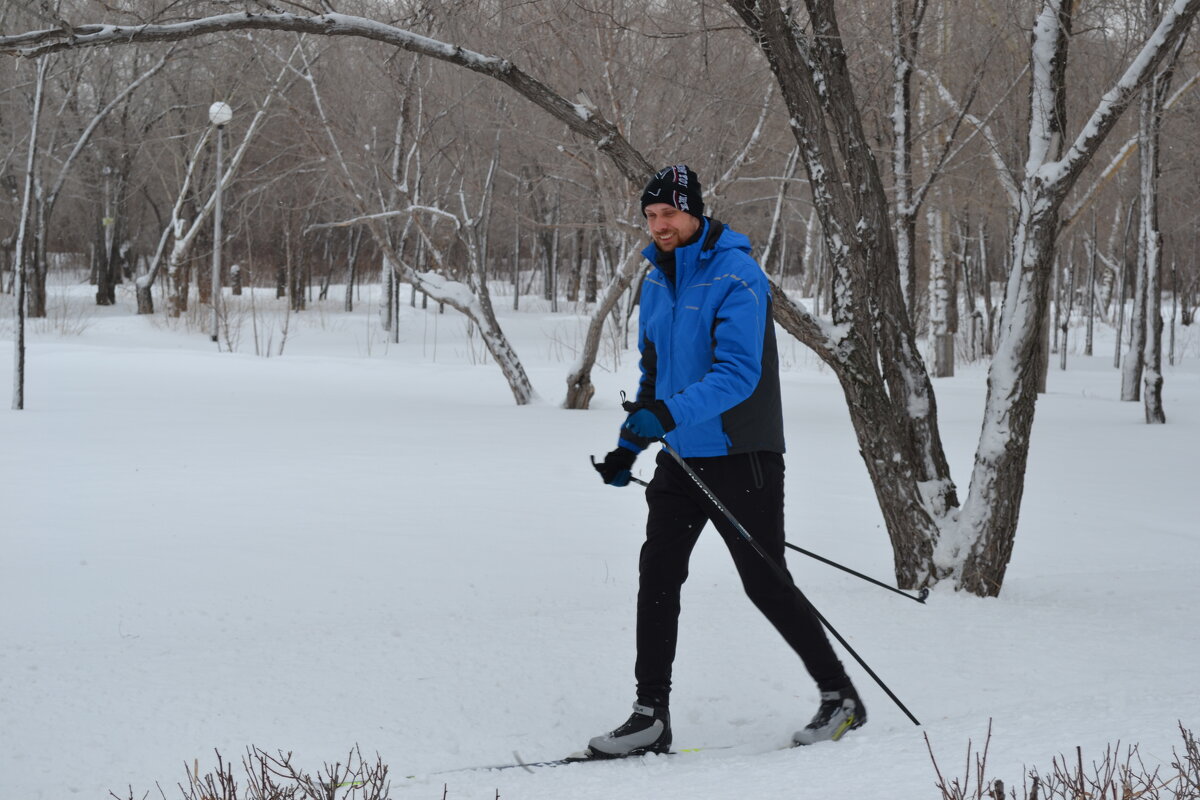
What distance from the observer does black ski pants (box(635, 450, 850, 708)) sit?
3344 mm

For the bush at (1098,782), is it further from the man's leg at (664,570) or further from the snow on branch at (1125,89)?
the snow on branch at (1125,89)

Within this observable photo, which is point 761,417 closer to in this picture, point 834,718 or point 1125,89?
point 834,718

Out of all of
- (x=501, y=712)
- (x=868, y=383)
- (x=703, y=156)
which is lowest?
(x=501, y=712)

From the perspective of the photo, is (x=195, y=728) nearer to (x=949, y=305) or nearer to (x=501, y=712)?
(x=501, y=712)

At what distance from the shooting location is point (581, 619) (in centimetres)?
470

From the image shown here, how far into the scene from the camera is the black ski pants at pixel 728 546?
3344mm

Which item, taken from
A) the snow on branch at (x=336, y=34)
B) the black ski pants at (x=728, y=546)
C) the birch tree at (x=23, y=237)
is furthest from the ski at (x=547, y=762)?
the birch tree at (x=23, y=237)

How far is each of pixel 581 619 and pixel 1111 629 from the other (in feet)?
7.04

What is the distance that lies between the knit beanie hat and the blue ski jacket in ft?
0.30

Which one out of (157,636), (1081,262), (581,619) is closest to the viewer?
(157,636)

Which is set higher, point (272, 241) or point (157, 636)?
point (272, 241)

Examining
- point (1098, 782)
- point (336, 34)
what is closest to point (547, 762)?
point (1098, 782)

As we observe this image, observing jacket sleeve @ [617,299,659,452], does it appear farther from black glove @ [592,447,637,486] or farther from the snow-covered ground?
the snow-covered ground

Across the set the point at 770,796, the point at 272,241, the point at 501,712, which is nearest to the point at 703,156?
the point at 501,712
